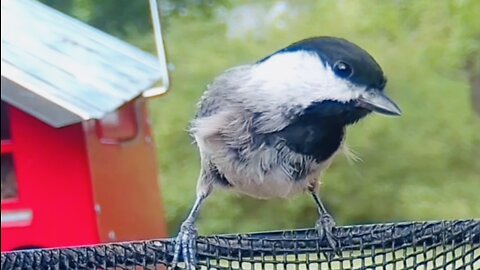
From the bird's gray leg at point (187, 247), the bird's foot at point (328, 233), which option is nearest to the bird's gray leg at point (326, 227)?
the bird's foot at point (328, 233)

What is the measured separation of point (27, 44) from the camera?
120 cm

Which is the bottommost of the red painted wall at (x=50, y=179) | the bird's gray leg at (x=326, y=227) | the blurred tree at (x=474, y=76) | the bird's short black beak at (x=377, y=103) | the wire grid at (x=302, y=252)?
the wire grid at (x=302, y=252)

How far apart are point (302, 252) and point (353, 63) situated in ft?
0.48

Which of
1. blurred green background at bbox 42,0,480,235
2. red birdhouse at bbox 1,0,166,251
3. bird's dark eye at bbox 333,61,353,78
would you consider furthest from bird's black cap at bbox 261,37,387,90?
blurred green background at bbox 42,0,480,235

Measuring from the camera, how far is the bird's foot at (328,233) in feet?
2.28

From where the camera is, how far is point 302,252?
692 millimetres

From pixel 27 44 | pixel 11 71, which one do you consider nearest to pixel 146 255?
pixel 11 71

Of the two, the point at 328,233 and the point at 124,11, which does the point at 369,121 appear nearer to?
the point at 124,11

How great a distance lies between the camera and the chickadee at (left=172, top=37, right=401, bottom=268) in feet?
2.34

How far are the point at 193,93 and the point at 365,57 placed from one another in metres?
1.21

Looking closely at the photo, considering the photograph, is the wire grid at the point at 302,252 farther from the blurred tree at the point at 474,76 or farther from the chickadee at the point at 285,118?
the blurred tree at the point at 474,76

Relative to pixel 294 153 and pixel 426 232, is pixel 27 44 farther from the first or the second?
pixel 426 232

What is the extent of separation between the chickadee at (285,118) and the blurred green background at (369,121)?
929mm

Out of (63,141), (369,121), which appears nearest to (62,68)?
(63,141)
